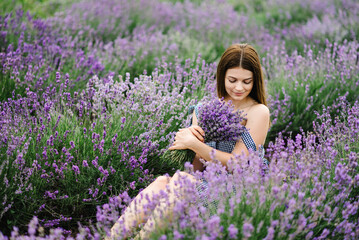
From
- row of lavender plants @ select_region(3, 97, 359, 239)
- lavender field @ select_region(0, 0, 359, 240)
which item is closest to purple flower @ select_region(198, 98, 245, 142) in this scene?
lavender field @ select_region(0, 0, 359, 240)

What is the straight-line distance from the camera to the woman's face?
2471 millimetres

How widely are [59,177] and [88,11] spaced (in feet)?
13.0

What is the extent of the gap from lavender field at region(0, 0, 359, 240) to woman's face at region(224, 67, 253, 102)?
15.3 inches

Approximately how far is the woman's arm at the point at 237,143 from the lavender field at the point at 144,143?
171 millimetres

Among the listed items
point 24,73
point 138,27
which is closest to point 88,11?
point 138,27

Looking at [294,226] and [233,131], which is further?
[233,131]

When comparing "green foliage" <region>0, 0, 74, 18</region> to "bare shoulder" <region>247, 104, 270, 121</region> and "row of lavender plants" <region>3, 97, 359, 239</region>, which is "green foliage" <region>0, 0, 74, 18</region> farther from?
"row of lavender plants" <region>3, 97, 359, 239</region>

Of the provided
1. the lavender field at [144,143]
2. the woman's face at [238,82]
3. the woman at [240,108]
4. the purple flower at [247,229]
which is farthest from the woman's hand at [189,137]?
the purple flower at [247,229]

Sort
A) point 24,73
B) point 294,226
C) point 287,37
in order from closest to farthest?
point 294,226, point 24,73, point 287,37

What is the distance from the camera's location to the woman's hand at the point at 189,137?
2324 mm

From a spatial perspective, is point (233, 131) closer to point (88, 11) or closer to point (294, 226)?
point (294, 226)

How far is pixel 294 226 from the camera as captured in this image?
169 centimetres

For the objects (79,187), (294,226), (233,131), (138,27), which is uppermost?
(138,27)

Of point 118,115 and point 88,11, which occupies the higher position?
point 88,11
